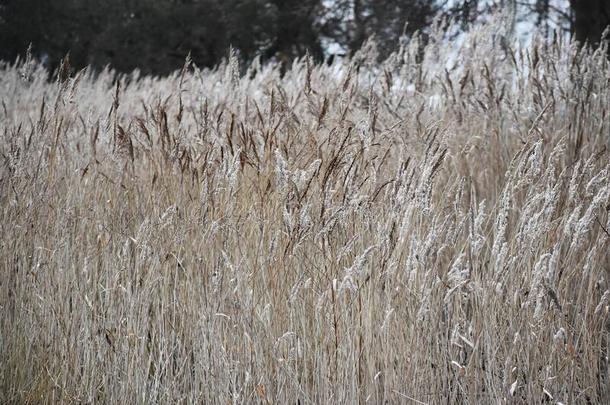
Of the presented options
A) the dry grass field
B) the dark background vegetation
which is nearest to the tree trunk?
the dry grass field

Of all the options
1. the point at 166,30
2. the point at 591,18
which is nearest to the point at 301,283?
the point at 591,18

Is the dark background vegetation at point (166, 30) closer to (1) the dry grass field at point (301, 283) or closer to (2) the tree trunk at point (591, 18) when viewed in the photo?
(2) the tree trunk at point (591, 18)

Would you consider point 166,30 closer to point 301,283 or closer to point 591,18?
point 591,18

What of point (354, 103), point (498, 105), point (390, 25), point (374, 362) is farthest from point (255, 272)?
point (390, 25)

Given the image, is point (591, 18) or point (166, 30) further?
point (166, 30)

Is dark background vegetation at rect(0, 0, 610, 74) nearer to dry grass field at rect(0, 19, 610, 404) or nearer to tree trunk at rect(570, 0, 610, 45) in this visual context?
tree trunk at rect(570, 0, 610, 45)

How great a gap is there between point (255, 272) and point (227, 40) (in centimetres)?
1603

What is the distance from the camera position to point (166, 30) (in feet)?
56.4

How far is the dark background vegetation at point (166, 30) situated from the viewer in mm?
15391

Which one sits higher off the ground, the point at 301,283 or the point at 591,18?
the point at 591,18

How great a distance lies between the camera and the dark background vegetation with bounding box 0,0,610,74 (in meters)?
15.4

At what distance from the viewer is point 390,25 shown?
346 inches

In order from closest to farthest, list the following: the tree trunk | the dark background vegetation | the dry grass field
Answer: the dry grass field, the tree trunk, the dark background vegetation

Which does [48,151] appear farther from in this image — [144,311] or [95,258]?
[144,311]
